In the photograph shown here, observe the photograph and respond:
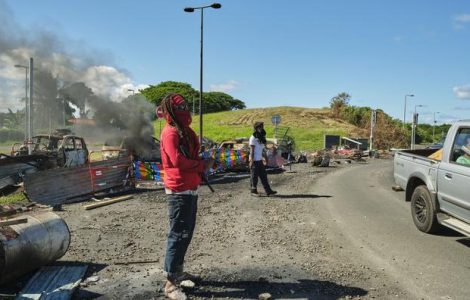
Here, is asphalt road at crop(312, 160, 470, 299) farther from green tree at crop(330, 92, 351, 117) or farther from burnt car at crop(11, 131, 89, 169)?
green tree at crop(330, 92, 351, 117)

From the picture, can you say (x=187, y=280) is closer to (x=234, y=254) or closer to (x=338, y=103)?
(x=234, y=254)

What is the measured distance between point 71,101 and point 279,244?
1081 inches

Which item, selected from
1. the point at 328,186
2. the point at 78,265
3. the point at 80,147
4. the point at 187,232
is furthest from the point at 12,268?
the point at 80,147

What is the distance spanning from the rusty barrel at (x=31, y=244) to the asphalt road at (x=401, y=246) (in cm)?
371

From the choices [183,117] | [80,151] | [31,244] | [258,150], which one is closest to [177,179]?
[183,117]

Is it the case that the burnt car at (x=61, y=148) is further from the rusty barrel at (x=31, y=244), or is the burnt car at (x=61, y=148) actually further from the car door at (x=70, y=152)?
the rusty barrel at (x=31, y=244)

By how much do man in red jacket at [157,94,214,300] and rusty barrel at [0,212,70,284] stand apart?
1.58m

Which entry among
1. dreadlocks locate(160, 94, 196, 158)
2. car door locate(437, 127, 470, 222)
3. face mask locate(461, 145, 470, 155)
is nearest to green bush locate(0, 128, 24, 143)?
car door locate(437, 127, 470, 222)

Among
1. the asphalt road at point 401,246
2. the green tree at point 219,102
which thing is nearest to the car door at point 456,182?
the asphalt road at point 401,246

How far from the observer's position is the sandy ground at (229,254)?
479cm

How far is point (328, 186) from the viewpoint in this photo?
14.3 m

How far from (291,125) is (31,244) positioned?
6229 cm

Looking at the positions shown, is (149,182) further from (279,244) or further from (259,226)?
(279,244)

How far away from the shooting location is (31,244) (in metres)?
4.99
